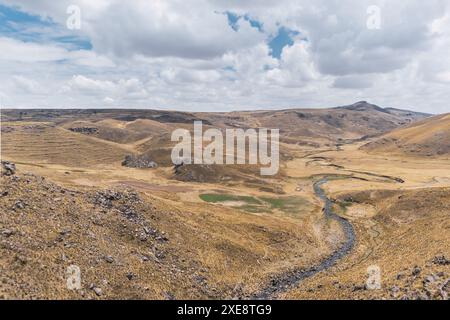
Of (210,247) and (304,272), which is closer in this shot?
(304,272)

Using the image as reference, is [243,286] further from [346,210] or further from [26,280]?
[346,210]

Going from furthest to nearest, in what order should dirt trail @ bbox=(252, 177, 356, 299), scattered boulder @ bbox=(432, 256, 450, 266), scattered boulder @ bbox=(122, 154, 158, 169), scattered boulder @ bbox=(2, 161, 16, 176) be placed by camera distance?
1. scattered boulder @ bbox=(122, 154, 158, 169)
2. scattered boulder @ bbox=(2, 161, 16, 176)
3. dirt trail @ bbox=(252, 177, 356, 299)
4. scattered boulder @ bbox=(432, 256, 450, 266)

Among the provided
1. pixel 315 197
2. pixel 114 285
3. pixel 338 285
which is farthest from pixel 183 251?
pixel 315 197

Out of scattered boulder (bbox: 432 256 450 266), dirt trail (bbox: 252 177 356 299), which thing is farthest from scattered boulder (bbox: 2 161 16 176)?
scattered boulder (bbox: 432 256 450 266)

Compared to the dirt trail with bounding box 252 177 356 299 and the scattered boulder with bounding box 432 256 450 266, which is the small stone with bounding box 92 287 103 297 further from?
the scattered boulder with bounding box 432 256 450 266

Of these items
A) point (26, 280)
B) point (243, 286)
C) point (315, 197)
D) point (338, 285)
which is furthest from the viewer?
point (315, 197)

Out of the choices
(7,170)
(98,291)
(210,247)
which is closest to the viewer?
(98,291)

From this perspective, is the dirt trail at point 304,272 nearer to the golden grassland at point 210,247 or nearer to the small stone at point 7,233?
the golden grassland at point 210,247

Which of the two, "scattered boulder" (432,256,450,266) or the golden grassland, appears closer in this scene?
the golden grassland

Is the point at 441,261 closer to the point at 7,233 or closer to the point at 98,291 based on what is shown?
the point at 98,291

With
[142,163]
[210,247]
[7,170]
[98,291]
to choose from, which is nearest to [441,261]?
[210,247]

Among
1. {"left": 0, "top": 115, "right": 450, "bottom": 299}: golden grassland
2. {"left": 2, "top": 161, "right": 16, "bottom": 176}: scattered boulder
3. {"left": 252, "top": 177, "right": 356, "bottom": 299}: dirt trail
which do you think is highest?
{"left": 2, "top": 161, "right": 16, "bottom": 176}: scattered boulder
